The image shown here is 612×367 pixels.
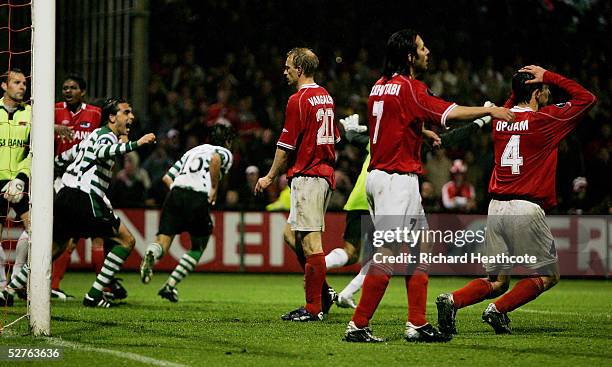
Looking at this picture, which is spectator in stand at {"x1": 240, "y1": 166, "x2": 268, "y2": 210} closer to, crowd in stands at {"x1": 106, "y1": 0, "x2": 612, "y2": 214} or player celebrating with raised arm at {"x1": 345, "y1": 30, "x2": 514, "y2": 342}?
crowd in stands at {"x1": 106, "y1": 0, "x2": 612, "y2": 214}

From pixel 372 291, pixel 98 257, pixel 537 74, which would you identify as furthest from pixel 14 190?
pixel 537 74

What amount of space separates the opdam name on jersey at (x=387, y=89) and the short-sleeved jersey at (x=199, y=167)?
4.25 meters

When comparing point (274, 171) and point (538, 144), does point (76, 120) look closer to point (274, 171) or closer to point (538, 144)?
point (274, 171)

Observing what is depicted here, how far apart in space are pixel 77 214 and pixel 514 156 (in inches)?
182

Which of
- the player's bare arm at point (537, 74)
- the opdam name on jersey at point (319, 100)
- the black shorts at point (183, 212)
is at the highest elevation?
the player's bare arm at point (537, 74)

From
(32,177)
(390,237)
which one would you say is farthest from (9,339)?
(390,237)

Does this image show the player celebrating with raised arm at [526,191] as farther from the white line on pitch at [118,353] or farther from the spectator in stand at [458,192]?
the spectator in stand at [458,192]

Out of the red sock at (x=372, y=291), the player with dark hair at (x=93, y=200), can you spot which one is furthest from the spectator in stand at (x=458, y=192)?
the red sock at (x=372, y=291)

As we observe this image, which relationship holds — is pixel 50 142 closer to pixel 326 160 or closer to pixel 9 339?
pixel 9 339

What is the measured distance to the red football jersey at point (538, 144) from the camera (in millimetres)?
8344

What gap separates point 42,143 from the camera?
7.53 m

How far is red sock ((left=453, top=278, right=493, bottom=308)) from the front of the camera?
319 inches

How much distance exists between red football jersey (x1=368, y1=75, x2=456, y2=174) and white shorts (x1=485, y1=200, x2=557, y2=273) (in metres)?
1.23

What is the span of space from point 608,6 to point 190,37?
28.7 feet
